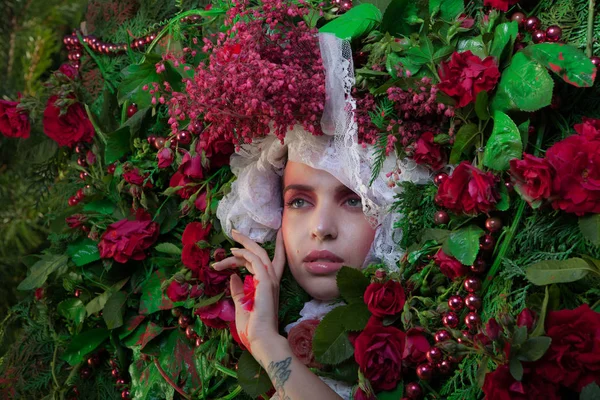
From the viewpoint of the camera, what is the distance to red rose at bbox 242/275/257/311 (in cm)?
147

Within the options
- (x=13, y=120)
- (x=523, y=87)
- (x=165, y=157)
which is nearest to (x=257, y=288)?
(x=165, y=157)

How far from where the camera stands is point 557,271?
1119 mm

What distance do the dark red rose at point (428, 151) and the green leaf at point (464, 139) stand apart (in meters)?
0.03

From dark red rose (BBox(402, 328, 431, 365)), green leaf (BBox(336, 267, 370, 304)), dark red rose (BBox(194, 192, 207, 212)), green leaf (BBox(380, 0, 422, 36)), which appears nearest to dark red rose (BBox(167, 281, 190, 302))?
dark red rose (BBox(194, 192, 207, 212))

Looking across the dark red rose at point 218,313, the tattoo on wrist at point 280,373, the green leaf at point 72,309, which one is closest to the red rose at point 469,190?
the tattoo on wrist at point 280,373

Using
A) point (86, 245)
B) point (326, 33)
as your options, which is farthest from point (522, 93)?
point (86, 245)

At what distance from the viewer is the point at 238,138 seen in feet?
4.71

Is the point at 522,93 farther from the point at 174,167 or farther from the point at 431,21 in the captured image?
the point at 174,167

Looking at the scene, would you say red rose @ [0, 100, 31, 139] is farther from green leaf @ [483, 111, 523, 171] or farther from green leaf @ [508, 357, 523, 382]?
green leaf @ [508, 357, 523, 382]

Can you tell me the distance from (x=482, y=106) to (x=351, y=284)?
35 cm

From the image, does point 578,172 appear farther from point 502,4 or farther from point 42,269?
point 42,269

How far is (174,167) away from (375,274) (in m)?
0.54

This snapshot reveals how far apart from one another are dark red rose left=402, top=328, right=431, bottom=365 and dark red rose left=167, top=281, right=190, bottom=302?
1.62 ft

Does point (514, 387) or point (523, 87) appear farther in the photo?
point (523, 87)
